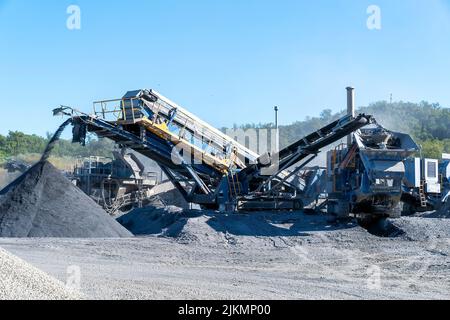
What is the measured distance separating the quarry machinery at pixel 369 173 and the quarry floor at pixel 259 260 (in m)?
0.59

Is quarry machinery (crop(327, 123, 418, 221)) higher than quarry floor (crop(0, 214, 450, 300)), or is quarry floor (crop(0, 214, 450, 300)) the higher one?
quarry machinery (crop(327, 123, 418, 221))

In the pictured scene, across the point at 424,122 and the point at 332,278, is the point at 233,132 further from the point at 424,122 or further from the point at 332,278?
the point at 424,122

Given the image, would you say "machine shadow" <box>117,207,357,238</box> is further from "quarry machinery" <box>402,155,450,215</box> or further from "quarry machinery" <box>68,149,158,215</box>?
"quarry machinery" <box>68,149,158,215</box>

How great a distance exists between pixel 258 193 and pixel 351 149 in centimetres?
336

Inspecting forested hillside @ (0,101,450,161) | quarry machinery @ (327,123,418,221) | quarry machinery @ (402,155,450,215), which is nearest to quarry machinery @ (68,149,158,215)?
quarry machinery @ (402,155,450,215)

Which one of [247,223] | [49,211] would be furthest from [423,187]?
[49,211]

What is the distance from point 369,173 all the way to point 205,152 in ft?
17.7

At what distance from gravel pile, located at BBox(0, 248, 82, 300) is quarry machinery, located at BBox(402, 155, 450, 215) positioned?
47.5 feet

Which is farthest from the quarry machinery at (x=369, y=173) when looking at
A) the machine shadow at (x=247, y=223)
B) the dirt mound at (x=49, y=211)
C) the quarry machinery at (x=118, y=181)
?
the quarry machinery at (x=118, y=181)

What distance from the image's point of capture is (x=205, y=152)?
18.2m

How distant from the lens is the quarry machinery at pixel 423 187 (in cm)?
1942

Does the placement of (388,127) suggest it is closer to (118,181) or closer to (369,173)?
(118,181)

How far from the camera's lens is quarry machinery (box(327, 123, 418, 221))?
14828mm
